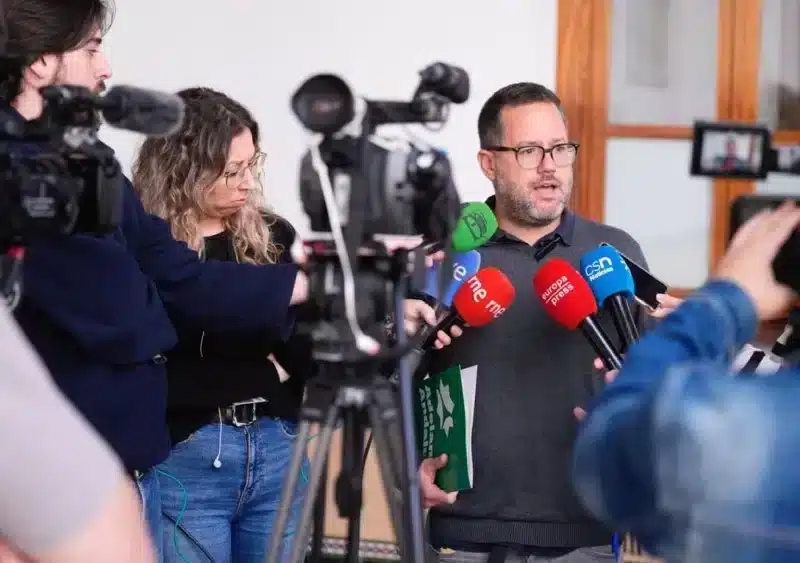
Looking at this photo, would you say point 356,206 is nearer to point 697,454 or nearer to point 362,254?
point 362,254

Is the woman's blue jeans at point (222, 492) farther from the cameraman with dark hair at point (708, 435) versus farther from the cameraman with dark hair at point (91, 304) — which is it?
the cameraman with dark hair at point (708, 435)

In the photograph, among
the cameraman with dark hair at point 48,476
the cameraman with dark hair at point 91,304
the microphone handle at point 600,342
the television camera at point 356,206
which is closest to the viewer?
the cameraman with dark hair at point 48,476

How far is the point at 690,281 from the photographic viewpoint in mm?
3600

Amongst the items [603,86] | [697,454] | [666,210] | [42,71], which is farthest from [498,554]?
[603,86]

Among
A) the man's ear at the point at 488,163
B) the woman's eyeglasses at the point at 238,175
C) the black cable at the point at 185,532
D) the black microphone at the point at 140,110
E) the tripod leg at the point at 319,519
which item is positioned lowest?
the black cable at the point at 185,532

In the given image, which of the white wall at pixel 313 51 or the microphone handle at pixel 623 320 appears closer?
the microphone handle at pixel 623 320

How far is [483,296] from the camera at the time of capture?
6.51 feet

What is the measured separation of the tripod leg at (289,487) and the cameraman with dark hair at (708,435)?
690 mm

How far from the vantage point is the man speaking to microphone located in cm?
203

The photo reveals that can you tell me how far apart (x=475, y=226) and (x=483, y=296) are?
0.18 metres

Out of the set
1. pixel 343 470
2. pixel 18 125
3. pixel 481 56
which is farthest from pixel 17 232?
pixel 481 56

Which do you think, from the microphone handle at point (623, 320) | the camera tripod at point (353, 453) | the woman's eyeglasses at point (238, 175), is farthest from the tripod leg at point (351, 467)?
the woman's eyeglasses at point (238, 175)

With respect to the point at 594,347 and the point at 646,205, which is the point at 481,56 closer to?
A: the point at 646,205

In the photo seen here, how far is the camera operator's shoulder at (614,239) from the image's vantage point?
7.25ft
